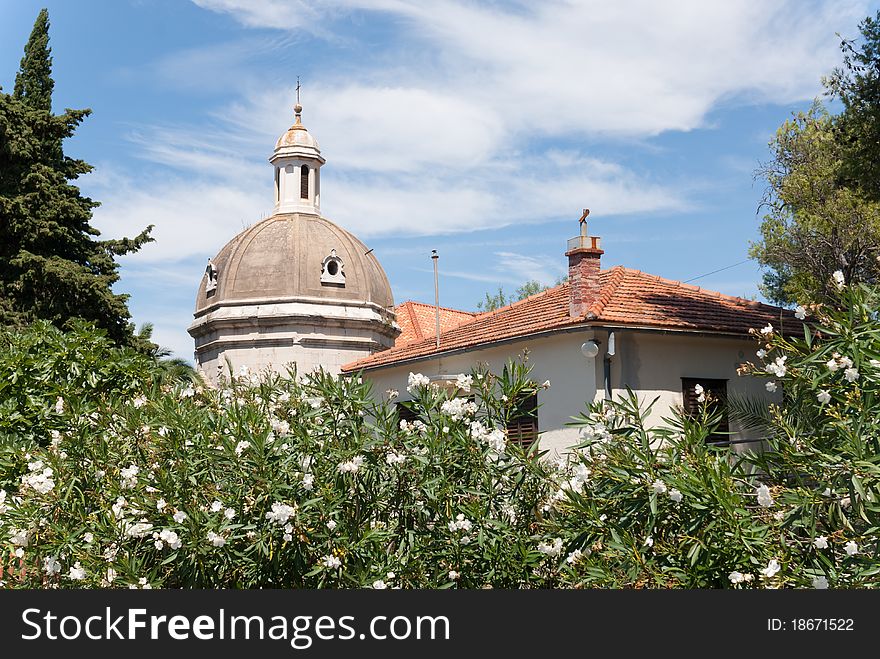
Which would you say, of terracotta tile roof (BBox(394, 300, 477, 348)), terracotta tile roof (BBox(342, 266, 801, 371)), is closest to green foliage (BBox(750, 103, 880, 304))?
terracotta tile roof (BBox(342, 266, 801, 371))

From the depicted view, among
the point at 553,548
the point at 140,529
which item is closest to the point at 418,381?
the point at 553,548

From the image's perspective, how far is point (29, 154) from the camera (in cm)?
2553

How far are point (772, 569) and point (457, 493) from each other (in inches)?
88.9

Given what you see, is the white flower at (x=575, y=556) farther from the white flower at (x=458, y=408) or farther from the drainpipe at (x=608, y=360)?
the drainpipe at (x=608, y=360)

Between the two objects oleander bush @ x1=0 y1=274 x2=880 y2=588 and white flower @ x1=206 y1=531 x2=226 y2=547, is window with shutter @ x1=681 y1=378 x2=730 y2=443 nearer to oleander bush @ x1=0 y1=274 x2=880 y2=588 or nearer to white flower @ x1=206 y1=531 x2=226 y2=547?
oleander bush @ x1=0 y1=274 x2=880 y2=588

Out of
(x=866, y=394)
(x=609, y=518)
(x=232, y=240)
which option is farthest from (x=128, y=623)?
(x=232, y=240)

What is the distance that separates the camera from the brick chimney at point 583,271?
56.1 feet

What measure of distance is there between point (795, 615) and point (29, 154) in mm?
25547

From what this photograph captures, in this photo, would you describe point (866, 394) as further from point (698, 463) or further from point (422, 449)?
point (422, 449)

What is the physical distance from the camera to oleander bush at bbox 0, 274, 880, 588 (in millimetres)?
5414

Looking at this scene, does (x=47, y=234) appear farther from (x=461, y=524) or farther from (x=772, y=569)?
(x=772, y=569)

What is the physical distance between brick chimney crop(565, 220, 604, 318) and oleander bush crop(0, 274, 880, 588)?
32.2 ft

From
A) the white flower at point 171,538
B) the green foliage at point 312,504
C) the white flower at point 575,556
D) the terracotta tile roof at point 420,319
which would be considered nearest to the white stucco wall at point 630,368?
the green foliage at point 312,504

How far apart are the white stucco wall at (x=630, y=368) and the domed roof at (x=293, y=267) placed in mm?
19778
